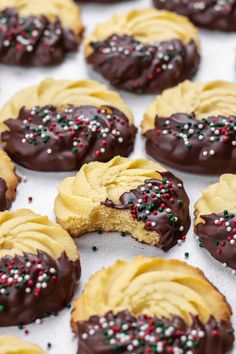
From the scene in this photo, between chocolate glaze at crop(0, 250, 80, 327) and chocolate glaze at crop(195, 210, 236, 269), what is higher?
chocolate glaze at crop(195, 210, 236, 269)

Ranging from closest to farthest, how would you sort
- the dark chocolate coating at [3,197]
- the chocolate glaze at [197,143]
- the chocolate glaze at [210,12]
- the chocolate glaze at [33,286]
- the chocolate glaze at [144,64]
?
the chocolate glaze at [33,286], the dark chocolate coating at [3,197], the chocolate glaze at [197,143], the chocolate glaze at [144,64], the chocolate glaze at [210,12]

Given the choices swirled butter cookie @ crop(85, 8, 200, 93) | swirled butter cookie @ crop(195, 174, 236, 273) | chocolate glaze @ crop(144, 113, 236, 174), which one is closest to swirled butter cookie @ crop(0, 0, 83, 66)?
swirled butter cookie @ crop(85, 8, 200, 93)

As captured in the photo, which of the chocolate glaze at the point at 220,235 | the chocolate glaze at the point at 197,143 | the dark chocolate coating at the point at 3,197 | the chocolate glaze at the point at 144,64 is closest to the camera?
the chocolate glaze at the point at 220,235

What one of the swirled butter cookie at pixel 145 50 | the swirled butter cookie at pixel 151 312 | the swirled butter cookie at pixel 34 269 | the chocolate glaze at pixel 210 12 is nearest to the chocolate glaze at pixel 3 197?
the swirled butter cookie at pixel 34 269

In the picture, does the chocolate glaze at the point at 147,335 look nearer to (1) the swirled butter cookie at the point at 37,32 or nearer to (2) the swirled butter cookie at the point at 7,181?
(2) the swirled butter cookie at the point at 7,181

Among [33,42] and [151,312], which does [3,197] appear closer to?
[151,312]

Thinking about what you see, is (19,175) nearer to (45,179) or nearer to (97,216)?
(45,179)

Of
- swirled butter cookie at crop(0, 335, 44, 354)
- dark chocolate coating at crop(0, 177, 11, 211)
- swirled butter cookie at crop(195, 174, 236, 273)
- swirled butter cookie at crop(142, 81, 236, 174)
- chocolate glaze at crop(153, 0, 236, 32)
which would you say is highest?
chocolate glaze at crop(153, 0, 236, 32)

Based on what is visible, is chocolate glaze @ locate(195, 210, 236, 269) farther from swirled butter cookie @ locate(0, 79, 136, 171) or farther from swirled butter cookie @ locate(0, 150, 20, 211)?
swirled butter cookie @ locate(0, 150, 20, 211)
